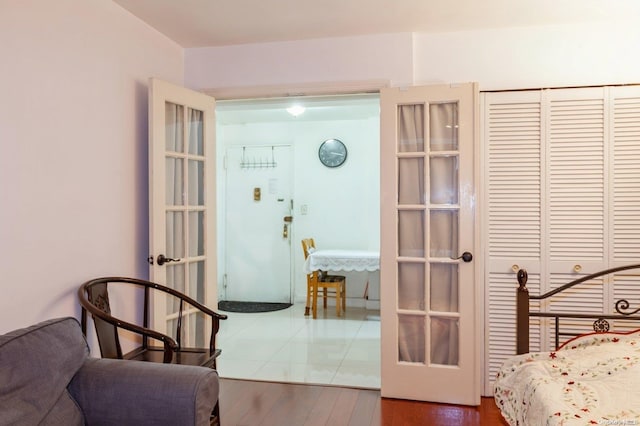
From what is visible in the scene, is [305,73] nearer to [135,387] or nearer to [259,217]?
[135,387]

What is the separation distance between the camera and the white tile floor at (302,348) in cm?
341

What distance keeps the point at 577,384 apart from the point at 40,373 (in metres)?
1.83

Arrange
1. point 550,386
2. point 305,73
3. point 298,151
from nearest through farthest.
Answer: point 550,386, point 305,73, point 298,151

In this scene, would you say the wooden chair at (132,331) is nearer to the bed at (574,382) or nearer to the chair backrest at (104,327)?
the chair backrest at (104,327)

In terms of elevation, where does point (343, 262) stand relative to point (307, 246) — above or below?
below

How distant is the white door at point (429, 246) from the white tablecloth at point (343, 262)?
6.83 ft

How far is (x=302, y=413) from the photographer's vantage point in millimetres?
2752

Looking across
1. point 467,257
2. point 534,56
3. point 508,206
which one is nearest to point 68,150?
point 467,257

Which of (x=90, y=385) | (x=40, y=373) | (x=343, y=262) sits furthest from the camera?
(x=343, y=262)

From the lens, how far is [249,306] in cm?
A: 588

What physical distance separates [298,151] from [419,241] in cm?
332

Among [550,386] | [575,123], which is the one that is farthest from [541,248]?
[550,386]

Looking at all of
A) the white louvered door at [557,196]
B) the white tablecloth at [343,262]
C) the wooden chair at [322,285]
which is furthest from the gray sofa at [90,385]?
the wooden chair at [322,285]

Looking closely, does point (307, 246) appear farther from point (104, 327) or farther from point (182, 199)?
point (104, 327)
